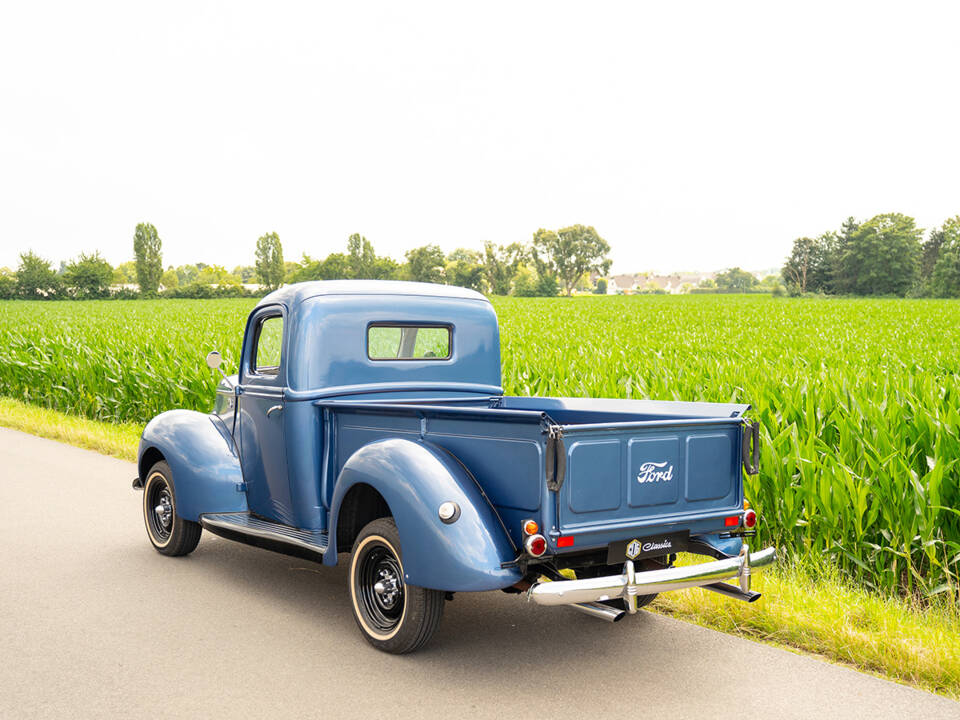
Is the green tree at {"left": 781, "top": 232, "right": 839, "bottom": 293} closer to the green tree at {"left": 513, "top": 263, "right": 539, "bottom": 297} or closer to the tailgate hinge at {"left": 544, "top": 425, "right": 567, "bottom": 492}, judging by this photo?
the green tree at {"left": 513, "top": 263, "right": 539, "bottom": 297}

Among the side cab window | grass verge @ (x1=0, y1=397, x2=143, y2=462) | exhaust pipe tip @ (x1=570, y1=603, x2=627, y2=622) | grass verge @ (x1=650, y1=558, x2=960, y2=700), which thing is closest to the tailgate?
exhaust pipe tip @ (x1=570, y1=603, x2=627, y2=622)

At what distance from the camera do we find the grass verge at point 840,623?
4527 millimetres

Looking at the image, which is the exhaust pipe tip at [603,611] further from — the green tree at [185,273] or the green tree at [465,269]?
the green tree at [185,273]

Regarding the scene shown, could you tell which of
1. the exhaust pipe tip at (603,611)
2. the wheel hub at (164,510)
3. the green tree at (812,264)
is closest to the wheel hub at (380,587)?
the exhaust pipe tip at (603,611)

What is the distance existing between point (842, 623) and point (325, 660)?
9.27 ft

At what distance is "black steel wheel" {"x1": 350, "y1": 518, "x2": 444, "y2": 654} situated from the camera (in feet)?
15.5

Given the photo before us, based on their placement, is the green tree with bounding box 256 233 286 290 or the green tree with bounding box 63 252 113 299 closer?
the green tree with bounding box 63 252 113 299

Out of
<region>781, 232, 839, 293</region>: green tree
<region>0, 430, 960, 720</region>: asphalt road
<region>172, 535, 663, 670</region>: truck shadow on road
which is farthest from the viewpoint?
<region>781, 232, 839, 293</region>: green tree

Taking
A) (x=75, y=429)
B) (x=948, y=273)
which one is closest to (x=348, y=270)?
(x=948, y=273)

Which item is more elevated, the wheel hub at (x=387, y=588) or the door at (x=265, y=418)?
the door at (x=265, y=418)

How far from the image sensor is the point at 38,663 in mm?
4664

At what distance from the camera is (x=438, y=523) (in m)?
4.52

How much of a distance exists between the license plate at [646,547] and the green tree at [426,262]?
114 metres

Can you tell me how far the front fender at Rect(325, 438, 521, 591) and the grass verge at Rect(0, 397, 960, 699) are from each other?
67.3 inches
